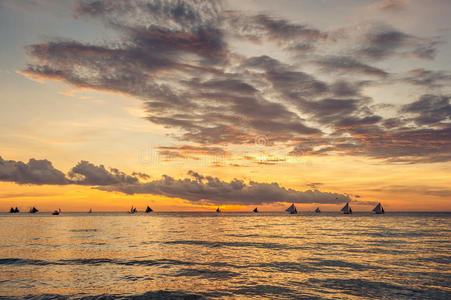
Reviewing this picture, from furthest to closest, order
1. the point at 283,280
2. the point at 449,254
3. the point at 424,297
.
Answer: the point at 449,254, the point at 283,280, the point at 424,297

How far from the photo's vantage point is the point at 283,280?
1219 inches

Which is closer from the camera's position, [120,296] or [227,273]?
[120,296]

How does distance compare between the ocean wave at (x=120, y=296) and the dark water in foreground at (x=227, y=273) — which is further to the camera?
the dark water in foreground at (x=227, y=273)

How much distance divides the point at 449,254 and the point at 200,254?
39053 mm

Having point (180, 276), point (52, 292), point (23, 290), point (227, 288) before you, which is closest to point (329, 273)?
point (227, 288)

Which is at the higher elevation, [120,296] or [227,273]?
[120,296]

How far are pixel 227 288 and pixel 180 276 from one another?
7268mm

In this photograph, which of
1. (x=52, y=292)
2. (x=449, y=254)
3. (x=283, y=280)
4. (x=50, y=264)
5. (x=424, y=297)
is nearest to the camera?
(x=424, y=297)

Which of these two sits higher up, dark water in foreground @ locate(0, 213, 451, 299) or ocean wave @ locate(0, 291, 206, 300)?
ocean wave @ locate(0, 291, 206, 300)

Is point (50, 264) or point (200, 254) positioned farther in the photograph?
point (200, 254)

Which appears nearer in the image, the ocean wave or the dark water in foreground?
the ocean wave

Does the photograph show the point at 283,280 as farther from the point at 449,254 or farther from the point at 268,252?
the point at 449,254

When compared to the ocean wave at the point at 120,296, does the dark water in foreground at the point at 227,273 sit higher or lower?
lower

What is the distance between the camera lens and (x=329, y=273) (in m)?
33.9
